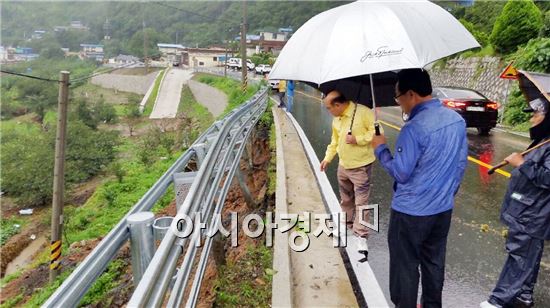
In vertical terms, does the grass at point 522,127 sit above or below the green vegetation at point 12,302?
above

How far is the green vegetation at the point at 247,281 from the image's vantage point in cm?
347

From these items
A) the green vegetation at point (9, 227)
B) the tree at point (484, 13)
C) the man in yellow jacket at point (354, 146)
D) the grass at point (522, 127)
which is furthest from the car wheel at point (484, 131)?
the tree at point (484, 13)

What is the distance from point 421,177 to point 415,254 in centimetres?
56

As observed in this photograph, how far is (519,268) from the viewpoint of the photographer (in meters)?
2.99

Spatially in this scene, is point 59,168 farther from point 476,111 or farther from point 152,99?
point 152,99

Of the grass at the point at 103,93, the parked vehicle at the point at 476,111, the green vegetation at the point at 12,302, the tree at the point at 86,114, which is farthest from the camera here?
the grass at the point at 103,93

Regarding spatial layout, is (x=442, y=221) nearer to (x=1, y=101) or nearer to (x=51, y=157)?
(x=51, y=157)

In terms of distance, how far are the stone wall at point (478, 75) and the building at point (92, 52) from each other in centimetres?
10548

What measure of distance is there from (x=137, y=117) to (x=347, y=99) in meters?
45.6

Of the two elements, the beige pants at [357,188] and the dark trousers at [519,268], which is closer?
the dark trousers at [519,268]

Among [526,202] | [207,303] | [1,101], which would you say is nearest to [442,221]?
[526,202]

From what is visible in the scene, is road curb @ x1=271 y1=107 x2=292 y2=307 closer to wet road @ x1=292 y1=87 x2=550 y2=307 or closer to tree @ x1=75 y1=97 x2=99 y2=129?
wet road @ x1=292 y1=87 x2=550 y2=307

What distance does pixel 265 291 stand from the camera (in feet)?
11.5

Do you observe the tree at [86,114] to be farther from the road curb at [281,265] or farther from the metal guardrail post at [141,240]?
the metal guardrail post at [141,240]
